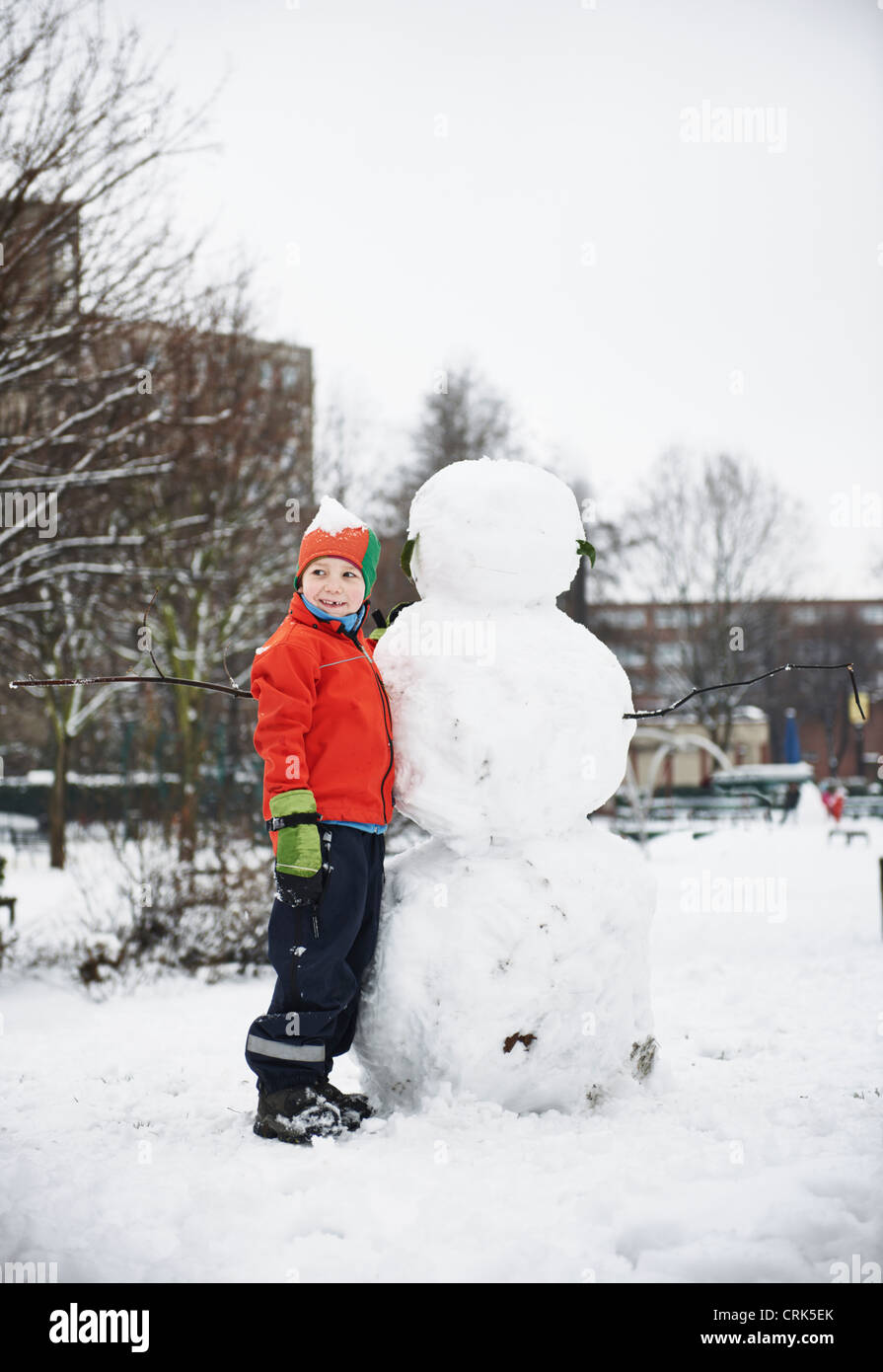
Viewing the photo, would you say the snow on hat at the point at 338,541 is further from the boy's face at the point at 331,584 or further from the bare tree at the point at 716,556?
the bare tree at the point at 716,556

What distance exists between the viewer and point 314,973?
9.64 feet

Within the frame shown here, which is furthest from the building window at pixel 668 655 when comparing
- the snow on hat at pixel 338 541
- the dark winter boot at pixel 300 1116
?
the dark winter boot at pixel 300 1116

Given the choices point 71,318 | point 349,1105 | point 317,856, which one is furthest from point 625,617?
point 317,856

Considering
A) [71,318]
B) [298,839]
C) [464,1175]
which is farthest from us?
[71,318]

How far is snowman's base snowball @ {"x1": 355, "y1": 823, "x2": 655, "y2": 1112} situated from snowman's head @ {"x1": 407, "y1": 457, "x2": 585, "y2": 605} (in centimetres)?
85

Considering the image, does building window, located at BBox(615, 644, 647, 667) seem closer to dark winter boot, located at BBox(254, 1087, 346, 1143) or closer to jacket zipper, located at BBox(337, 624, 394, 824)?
jacket zipper, located at BBox(337, 624, 394, 824)

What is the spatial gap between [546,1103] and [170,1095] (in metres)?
1.45

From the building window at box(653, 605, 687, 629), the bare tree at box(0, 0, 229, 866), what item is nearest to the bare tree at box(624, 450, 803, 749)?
the building window at box(653, 605, 687, 629)

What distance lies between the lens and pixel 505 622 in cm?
324

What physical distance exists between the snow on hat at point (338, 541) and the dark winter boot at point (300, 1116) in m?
1.59

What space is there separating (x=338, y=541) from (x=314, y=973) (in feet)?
4.46

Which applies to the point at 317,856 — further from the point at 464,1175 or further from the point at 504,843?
the point at 464,1175

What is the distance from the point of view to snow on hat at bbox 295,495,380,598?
127 inches
